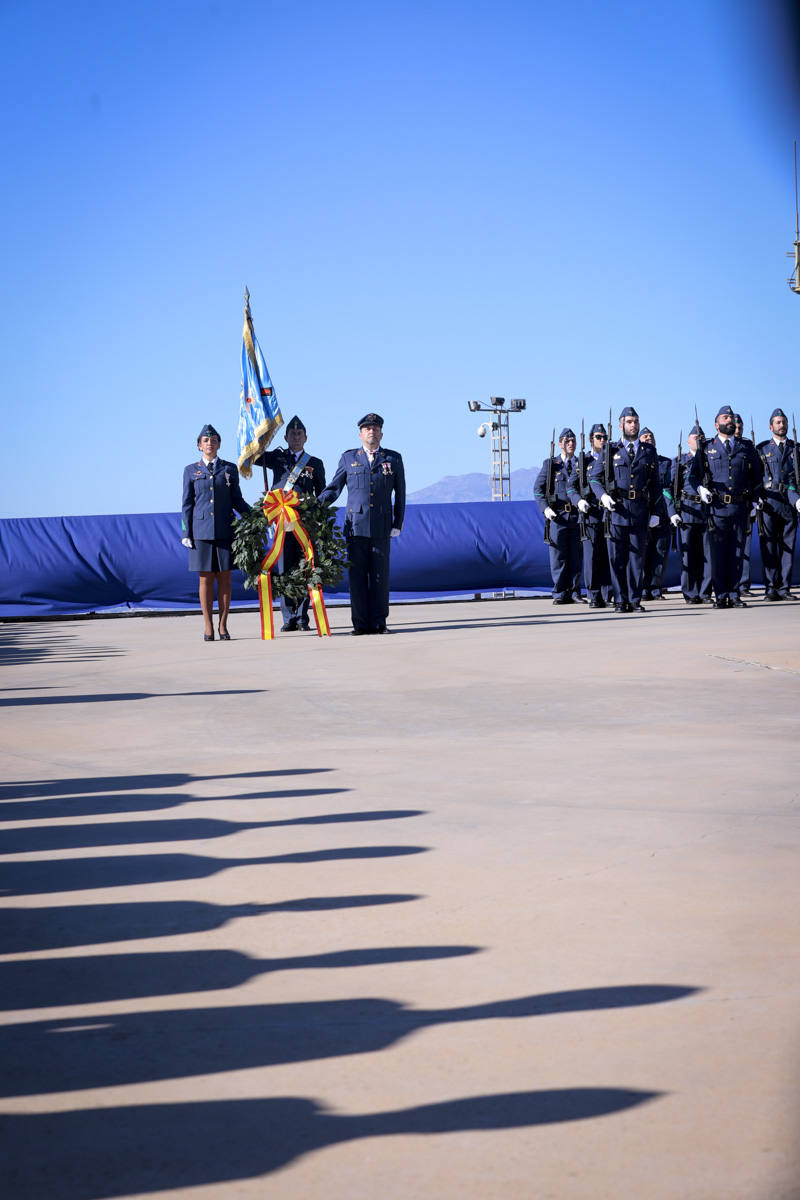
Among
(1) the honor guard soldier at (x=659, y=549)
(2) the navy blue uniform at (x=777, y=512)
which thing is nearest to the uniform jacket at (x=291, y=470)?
(2) the navy blue uniform at (x=777, y=512)

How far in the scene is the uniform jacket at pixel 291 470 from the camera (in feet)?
49.0

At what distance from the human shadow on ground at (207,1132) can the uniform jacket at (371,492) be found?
11.7m

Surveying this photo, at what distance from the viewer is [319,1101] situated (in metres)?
2.50

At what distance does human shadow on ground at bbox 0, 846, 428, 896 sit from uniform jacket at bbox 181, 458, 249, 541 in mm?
9778

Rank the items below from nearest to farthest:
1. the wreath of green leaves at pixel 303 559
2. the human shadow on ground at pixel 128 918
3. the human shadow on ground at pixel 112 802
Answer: the human shadow on ground at pixel 128 918, the human shadow on ground at pixel 112 802, the wreath of green leaves at pixel 303 559

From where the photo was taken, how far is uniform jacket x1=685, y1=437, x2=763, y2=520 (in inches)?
665

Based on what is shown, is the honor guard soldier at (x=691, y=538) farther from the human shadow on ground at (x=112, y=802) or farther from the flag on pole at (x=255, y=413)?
the human shadow on ground at (x=112, y=802)

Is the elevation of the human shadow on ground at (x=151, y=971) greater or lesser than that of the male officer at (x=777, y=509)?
lesser

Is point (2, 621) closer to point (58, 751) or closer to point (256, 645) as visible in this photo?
point (256, 645)

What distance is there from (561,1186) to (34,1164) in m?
0.83

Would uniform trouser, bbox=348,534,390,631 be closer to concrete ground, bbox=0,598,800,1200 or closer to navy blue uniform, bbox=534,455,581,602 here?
navy blue uniform, bbox=534,455,581,602

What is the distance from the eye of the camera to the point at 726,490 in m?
16.9

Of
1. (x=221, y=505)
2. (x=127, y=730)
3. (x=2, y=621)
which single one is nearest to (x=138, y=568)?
(x=2, y=621)

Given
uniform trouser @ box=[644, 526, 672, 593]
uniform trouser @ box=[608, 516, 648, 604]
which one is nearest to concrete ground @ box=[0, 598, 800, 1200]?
uniform trouser @ box=[608, 516, 648, 604]
